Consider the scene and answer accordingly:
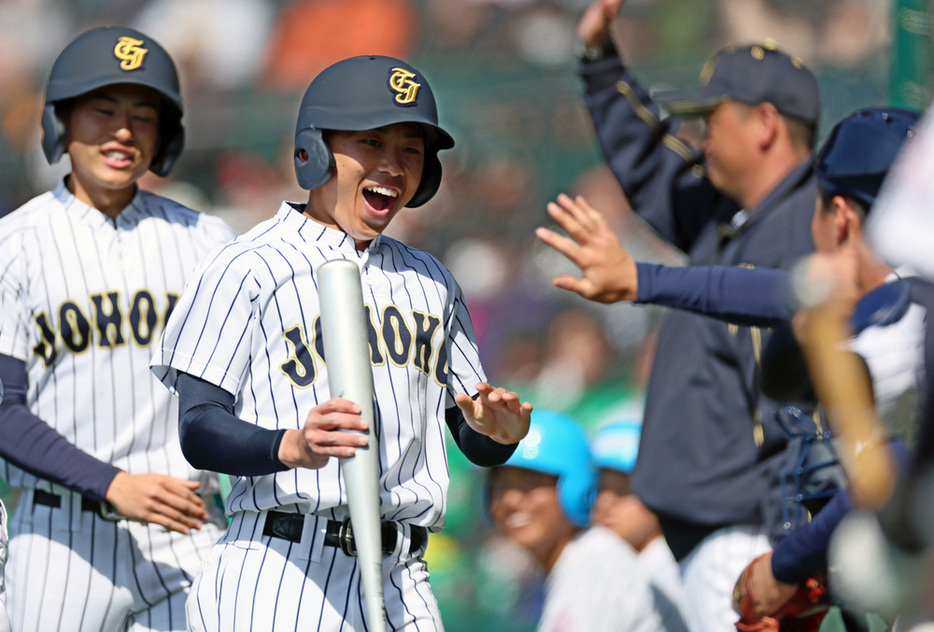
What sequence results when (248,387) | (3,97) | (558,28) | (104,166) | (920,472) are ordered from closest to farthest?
(920,472)
(248,387)
(104,166)
(558,28)
(3,97)

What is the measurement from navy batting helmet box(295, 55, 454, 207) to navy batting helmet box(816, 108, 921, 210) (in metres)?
0.95

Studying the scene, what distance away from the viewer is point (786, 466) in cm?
323

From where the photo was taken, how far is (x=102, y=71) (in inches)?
131

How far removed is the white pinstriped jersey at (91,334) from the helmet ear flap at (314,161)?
0.91m

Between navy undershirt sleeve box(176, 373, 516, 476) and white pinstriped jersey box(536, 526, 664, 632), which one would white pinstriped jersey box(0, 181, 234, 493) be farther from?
white pinstriped jersey box(536, 526, 664, 632)

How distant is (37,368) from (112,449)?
275mm

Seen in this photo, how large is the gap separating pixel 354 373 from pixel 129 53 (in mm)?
1541

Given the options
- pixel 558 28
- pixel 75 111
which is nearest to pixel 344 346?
pixel 75 111

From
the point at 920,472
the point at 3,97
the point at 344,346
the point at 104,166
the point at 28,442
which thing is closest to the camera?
the point at 920,472

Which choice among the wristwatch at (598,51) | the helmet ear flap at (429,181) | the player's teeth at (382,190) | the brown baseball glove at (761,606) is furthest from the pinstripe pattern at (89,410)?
the wristwatch at (598,51)

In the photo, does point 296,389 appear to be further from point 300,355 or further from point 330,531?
point 330,531

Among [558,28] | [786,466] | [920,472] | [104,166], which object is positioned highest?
[558,28]

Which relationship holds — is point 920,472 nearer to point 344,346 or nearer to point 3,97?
point 344,346

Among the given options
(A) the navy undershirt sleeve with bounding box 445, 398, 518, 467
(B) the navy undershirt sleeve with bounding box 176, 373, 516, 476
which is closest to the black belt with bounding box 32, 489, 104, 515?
(B) the navy undershirt sleeve with bounding box 176, 373, 516, 476
